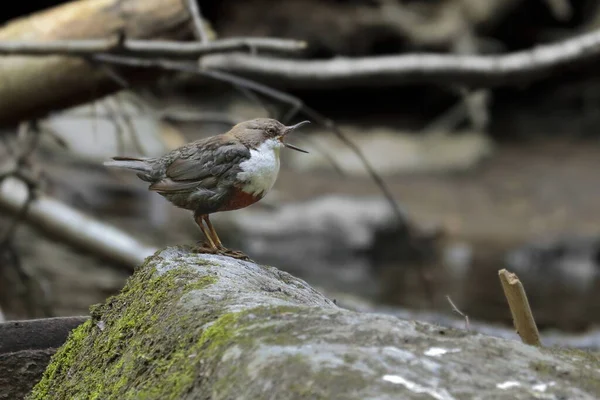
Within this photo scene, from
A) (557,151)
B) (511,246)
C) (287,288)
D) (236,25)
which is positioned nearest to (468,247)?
(511,246)

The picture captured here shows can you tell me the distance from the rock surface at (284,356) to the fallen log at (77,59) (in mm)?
3126

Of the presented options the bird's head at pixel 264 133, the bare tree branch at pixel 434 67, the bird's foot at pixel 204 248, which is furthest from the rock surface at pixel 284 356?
the bare tree branch at pixel 434 67

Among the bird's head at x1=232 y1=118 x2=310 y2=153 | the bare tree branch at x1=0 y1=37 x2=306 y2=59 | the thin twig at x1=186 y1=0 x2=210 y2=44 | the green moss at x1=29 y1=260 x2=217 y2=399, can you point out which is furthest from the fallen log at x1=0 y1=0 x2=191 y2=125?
the green moss at x1=29 y1=260 x2=217 y2=399

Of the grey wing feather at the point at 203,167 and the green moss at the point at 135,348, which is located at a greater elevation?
the grey wing feather at the point at 203,167

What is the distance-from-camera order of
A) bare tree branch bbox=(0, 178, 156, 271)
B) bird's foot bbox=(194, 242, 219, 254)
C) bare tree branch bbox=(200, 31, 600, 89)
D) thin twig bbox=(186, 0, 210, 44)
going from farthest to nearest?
bare tree branch bbox=(0, 178, 156, 271) < bare tree branch bbox=(200, 31, 600, 89) < thin twig bbox=(186, 0, 210, 44) < bird's foot bbox=(194, 242, 219, 254)

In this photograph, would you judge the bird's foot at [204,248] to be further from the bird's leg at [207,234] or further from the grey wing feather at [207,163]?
the grey wing feather at [207,163]

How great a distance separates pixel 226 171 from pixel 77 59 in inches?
106

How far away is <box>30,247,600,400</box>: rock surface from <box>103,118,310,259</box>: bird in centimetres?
51

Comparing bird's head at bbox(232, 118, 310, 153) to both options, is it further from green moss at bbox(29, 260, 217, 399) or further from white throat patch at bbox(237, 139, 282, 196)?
green moss at bbox(29, 260, 217, 399)

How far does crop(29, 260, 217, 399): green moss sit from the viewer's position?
72.8 inches

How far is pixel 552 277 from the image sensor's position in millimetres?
11133

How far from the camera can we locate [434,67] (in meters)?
5.27

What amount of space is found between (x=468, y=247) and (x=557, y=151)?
5.41 meters

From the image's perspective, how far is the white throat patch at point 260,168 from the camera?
108 inches
